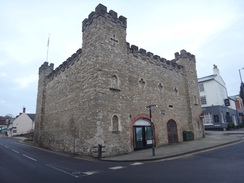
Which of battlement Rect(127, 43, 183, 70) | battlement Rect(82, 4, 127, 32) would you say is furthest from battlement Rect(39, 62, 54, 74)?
battlement Rect(127, 43, 183, 70)

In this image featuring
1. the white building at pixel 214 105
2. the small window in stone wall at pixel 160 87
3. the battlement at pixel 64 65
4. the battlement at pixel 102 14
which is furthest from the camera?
the white building at pixel 214 105

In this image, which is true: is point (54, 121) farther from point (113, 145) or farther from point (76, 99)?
point (113, 145)

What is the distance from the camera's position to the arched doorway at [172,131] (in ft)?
55.6

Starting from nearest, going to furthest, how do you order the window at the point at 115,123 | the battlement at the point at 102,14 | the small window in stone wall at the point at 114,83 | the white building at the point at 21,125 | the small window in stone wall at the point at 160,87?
the window at the point at 115,123 < the small window in stone wall at the point at 114,83 < the battlement at the point at 102,14 < the small window in stone wall at the point at 160,87 < the white building at the point at 21,125

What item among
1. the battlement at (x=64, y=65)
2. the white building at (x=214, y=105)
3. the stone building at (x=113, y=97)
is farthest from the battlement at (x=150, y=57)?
the white building at (x=214, y=105)

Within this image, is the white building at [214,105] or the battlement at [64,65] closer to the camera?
the battlement at [64,65]

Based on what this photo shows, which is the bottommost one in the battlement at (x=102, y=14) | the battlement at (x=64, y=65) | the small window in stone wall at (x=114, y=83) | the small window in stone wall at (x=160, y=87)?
the small window in stone wall at (x=114, y=83)

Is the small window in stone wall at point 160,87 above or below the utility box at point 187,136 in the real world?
above

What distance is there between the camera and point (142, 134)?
14.5m

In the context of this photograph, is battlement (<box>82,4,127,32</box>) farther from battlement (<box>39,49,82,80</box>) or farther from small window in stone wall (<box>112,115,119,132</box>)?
small window in stone wall (<box>112,115,119,132</box>)

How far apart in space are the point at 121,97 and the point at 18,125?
5305 centimetres

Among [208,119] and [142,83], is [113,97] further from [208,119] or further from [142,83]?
[208,119]

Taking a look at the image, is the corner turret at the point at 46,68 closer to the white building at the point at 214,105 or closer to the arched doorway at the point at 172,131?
the arched doorway at the point at 172,131

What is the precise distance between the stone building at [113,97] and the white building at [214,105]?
11.8m
